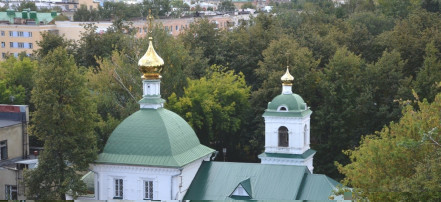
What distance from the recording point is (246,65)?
5500 cm

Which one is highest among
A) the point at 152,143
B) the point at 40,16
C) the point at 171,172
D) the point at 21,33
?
the point at 40,16

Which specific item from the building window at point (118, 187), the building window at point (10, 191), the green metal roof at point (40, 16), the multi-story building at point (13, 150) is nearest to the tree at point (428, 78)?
the building window at point (118, 187)

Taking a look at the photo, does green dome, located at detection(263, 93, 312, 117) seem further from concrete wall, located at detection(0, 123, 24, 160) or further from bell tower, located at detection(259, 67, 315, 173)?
concrete wall, located at detection(0, 123, 24, 160)

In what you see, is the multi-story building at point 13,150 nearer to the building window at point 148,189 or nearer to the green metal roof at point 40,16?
the building window at point 148,189

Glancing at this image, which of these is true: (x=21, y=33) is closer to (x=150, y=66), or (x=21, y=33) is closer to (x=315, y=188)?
(x=150, y=66)

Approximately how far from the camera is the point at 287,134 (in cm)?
3575

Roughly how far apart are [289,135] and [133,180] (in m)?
7.12

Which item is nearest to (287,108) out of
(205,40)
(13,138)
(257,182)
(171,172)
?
(257,182)

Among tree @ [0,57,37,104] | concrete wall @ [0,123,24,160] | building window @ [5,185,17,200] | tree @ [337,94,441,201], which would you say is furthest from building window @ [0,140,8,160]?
tree @ [337,94,441,201]

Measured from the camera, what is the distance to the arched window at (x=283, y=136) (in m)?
35.7

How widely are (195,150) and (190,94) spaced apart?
45.4 feet

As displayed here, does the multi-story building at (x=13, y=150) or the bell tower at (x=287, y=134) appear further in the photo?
the bell tower at (x=287, y=134)

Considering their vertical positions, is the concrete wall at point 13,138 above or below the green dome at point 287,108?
below

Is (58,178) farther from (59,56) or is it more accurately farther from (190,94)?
(190,94)
